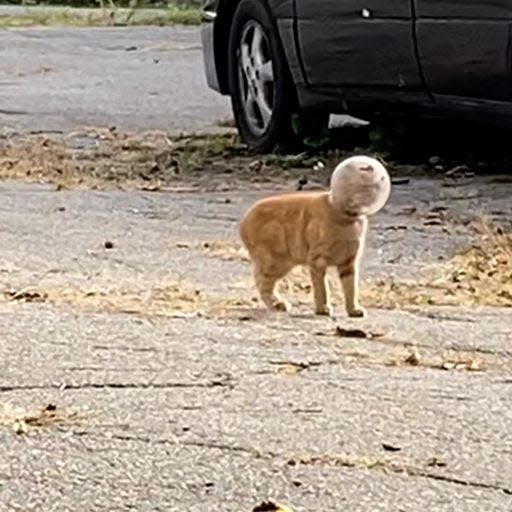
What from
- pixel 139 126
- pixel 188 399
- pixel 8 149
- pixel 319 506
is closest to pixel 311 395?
pixel 188 399

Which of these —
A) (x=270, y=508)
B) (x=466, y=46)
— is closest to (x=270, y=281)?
(x=270, y=508)

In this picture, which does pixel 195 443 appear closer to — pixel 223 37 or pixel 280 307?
pixel 280 307

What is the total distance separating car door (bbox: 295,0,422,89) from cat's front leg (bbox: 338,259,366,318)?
3061 mm

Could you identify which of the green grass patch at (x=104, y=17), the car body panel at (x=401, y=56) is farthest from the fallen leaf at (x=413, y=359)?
the green grass patch at (x=104, y=17)

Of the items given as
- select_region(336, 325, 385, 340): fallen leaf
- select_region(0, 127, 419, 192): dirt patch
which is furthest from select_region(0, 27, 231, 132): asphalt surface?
select_region(336, 325, 385, 340): fallen leaf

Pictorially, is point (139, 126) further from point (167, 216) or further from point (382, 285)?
point (382, 285)

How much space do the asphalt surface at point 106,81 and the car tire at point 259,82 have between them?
1574mm

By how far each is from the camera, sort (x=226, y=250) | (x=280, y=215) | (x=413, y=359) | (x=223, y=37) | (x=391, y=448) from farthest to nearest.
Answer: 1. (x=223, y=37)
2. (x=226, y=250)
3. (x=280, y=215)
4. (x=413, y=359)
5. (x=391, y=448)

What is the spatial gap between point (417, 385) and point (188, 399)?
0.61 meters

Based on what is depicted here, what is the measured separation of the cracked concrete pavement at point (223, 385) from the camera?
403cm

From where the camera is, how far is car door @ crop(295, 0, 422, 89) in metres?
9.03

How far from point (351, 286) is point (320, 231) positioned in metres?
0.19

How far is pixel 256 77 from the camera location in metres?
10.4

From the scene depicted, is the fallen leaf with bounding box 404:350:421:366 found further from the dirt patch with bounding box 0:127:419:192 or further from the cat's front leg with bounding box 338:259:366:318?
the dirt patch with bounding box 0:127:419:192
